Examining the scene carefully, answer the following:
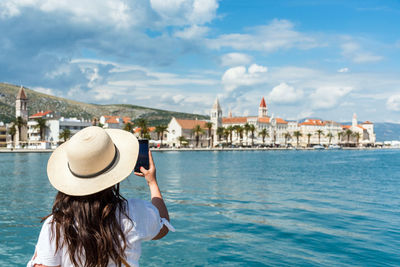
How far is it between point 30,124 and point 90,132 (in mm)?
122290

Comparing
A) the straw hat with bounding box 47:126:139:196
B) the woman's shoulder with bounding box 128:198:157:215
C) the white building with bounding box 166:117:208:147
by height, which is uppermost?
the white building with bounding box 166:117:208:147

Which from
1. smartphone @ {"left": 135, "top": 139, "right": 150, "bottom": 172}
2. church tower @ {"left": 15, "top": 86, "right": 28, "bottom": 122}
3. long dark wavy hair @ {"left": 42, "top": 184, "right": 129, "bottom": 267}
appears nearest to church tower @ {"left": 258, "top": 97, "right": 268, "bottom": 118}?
church tower @ {"left": 15, "top": 86, "right": 28, "bottom": 122}

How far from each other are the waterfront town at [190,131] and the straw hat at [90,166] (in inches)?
3888

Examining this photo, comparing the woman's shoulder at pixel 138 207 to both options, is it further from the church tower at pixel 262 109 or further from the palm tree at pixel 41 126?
the church tower at pixel 262 109

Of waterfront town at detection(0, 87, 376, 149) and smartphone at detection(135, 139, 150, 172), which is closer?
smartphone at detection(135, 139, 150, 172)

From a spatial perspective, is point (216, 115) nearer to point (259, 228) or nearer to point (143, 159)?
point (259, 228)

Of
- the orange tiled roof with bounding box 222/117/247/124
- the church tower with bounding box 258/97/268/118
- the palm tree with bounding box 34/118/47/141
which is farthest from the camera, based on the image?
the church tower with bounding box 258/97/268/118

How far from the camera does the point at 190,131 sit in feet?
487

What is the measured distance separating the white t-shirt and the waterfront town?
9877cm

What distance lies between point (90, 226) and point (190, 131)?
146m

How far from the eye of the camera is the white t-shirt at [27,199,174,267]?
92.2 inches

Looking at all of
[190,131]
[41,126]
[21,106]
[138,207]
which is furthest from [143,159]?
[190,131]

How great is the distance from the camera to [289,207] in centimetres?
1523

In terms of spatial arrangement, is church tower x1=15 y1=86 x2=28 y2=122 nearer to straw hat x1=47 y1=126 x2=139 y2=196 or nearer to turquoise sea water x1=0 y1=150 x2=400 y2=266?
turquoise sea water x1=0 y1=150 x2=400 y2=266
